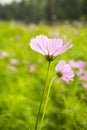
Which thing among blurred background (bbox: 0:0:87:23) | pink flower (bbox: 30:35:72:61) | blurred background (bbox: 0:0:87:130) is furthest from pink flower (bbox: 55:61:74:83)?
blurred background (bbox: 0:0:87:23)

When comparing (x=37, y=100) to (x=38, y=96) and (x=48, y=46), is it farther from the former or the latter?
(x=48, y=46)

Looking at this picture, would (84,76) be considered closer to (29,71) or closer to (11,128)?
(11,128)

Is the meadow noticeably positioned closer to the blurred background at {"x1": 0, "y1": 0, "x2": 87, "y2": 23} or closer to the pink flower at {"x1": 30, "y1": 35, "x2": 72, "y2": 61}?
the pink flower at {"x1": 30, "y1": 35, "x2": 72, "y2": 61}

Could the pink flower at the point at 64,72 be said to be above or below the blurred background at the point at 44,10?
below

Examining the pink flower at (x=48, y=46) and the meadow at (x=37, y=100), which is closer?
the pink flower at (x=48, y=46)

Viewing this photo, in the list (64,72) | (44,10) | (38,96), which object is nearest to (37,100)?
(38,96)

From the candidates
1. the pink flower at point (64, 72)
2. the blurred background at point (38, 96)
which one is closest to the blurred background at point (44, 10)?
the blurred background at point (38, 96)

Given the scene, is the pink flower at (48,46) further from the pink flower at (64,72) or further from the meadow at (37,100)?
the meadow at (37,100)
